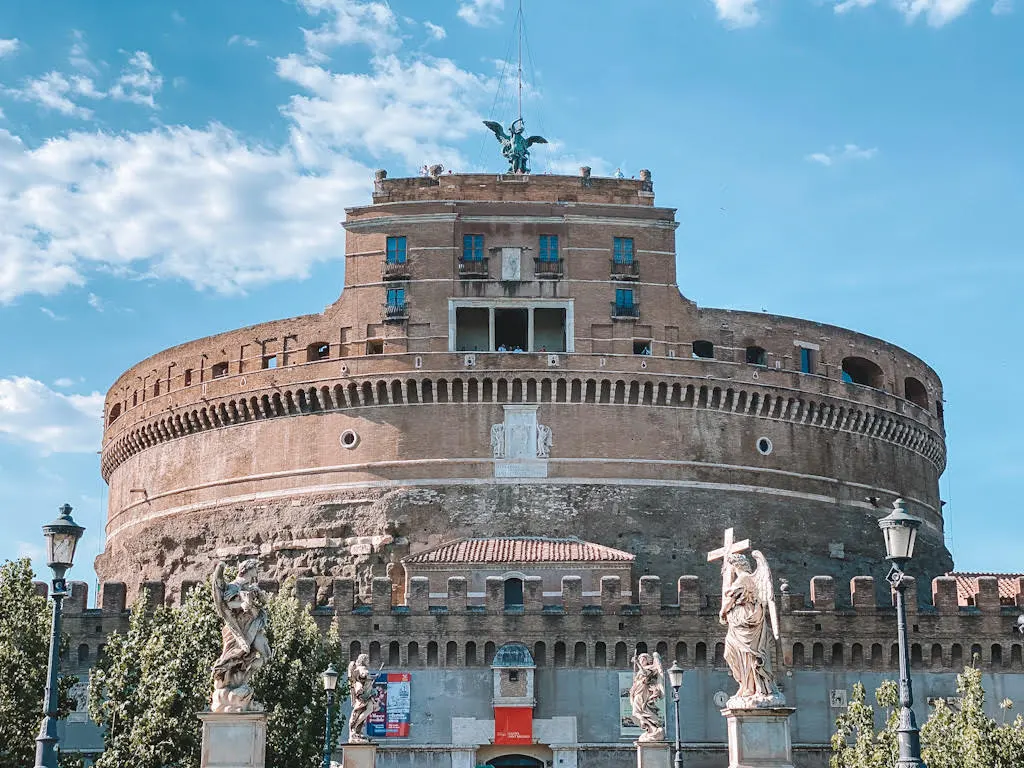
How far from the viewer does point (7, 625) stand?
34938 mm

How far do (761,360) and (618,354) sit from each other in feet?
20.0

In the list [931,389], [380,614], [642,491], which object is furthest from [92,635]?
[931,389]

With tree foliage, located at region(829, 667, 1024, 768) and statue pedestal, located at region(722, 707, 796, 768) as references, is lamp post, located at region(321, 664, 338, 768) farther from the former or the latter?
statue pedestal, located at region(722, 707, 796, 768)

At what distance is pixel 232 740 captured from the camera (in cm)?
2027

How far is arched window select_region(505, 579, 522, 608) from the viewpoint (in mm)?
48656

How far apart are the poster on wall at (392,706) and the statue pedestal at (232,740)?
984 inches

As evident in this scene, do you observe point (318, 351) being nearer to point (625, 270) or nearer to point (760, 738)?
point (625, 270)

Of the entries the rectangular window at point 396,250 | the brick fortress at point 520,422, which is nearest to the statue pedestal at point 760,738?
the brick fortress at point 520,422

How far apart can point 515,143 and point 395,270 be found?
9.47 m

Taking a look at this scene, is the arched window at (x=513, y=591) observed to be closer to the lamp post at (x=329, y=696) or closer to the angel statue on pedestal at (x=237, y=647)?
the lamp post at (x=329, y=696)

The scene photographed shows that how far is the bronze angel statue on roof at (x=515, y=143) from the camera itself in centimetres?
6122

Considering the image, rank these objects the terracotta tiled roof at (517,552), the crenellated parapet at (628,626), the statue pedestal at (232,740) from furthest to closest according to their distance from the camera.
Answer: the terracotta tiled roof at (517,552) < the crenellated parapet at (628,626) < the statue pedestal at (232,740)

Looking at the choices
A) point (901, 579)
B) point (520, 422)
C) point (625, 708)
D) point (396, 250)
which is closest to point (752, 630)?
point (901, 579)

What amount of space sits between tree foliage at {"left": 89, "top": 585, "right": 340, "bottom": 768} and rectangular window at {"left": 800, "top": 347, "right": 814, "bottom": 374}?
25403 millimetres
